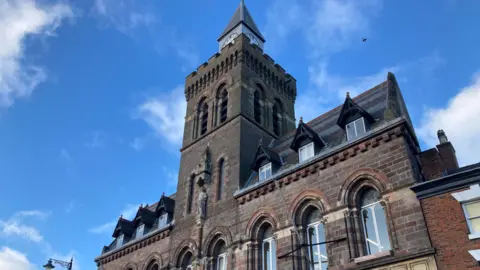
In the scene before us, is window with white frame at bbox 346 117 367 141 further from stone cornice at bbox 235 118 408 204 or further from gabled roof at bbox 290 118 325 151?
gabled roof at bbox 290 118 325 151

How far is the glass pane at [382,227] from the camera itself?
15654mm

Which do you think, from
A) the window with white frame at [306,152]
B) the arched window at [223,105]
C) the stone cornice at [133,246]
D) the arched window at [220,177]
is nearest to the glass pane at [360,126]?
the window with white frame at [306,152]

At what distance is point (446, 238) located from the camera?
13.8m

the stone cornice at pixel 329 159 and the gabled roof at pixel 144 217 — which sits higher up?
the gabled roof at pixel 144 217

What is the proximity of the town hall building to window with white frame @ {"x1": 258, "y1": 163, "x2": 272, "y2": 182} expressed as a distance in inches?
2.6

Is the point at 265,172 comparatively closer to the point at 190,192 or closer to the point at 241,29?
the point at 190,192

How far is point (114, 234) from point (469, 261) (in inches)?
971

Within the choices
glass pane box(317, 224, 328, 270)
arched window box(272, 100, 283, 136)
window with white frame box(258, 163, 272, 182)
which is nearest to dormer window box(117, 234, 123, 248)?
window with white frame box(258, 163, 272, 182)

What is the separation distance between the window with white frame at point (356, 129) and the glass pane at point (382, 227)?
352 centimetres

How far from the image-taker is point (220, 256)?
21688mm

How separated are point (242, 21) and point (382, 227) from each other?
23.8m

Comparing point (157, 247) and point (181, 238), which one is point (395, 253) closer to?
point (181, 238)

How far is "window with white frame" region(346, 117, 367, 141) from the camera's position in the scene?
18844mm

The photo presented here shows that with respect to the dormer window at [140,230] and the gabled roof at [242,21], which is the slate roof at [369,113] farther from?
the gabled roof at [242,21]
